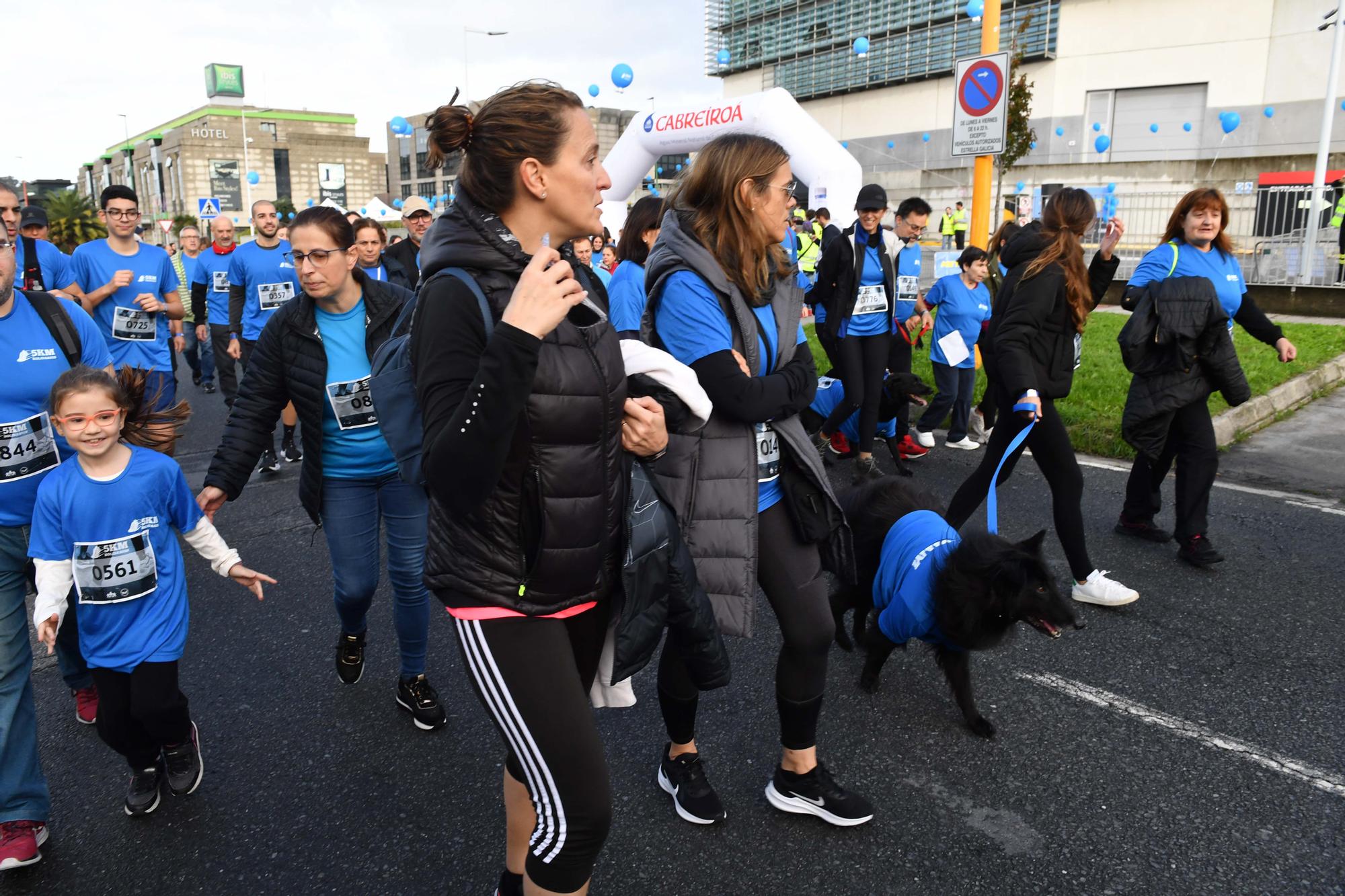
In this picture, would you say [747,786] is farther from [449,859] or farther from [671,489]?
[671,489]

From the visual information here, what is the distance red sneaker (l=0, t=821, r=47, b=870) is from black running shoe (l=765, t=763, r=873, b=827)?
7.50ft

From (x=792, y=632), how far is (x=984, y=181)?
8888 mm

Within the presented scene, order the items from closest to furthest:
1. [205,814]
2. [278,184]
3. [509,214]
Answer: [509,214]
[205,814]
[278,184]

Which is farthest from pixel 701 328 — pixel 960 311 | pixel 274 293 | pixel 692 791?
pixel 274 293

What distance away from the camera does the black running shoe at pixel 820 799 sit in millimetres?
2904

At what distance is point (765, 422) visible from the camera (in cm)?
266

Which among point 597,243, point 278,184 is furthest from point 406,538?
point 278,184

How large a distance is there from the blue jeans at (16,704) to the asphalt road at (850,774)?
8.6 inches

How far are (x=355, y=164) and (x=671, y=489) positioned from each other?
120520 mm

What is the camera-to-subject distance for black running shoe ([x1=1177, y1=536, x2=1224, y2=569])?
493cm

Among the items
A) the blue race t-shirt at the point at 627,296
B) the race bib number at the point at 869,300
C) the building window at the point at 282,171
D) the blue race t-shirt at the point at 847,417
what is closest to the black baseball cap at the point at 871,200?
the race bib number at the point at 869,300

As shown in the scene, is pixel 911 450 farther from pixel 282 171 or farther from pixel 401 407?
pixel 282 171

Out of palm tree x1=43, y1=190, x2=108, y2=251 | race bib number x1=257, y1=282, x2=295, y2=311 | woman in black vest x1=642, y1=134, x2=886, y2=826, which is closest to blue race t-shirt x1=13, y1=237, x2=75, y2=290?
race bib number x1=257, y1=282, x2=295, y2=311

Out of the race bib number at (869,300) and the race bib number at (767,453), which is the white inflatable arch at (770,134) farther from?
the race bib number at (767,453)
